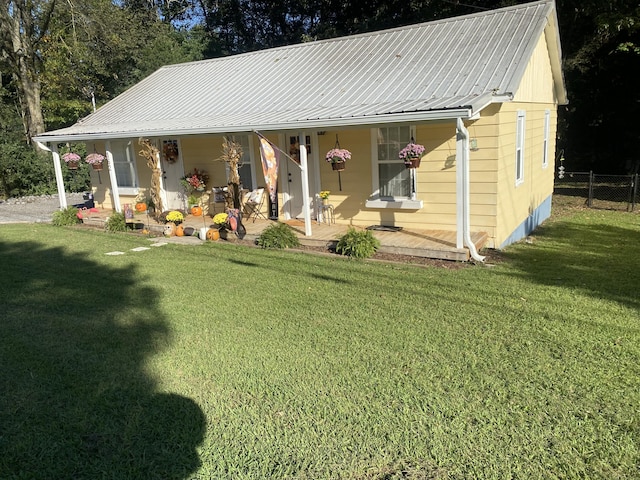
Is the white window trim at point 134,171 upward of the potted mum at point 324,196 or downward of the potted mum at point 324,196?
upward

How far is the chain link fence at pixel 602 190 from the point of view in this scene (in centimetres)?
1382

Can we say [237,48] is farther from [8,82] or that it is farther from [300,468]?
[300,468]

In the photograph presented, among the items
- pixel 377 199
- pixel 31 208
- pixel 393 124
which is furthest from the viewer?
pixel 31 208

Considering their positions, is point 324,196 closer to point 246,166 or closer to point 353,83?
point 353,83

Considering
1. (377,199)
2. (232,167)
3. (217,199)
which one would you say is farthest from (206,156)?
(377,199)

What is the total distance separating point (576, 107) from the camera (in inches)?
889

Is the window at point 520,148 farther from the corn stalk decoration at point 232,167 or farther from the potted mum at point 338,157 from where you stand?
the corn stalk decoration at point 232,167

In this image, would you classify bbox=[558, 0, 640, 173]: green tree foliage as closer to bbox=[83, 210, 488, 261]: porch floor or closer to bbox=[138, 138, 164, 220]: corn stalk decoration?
bbox=[83, 210, 488, 261]: porch floor

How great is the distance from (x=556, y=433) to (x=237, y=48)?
31.1 metres

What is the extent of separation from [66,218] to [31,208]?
5.01 meters

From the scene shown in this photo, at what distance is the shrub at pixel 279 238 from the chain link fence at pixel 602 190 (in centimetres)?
958

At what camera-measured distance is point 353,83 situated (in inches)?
403

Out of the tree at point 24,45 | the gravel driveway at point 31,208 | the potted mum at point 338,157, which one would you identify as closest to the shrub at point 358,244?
the potted mum at point 338,157

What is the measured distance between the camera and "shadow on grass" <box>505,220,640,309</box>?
6539 mm
